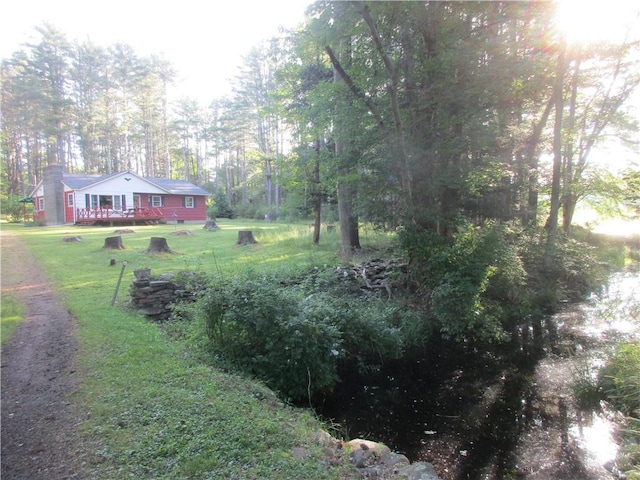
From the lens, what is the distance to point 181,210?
32.2 metres

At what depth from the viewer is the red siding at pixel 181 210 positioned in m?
31.2

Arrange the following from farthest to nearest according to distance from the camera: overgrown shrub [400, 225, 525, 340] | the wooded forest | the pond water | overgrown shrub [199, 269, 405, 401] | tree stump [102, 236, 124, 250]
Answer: tree stump [102, 236, 124, 250]
the wooded forest
overgrown shrub [400, 225, 525, 340]
overgrown shrub [199, 269, 405, 401]
the pond water

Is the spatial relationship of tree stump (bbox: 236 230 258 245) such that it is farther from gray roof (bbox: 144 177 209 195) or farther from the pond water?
gray roof (bbox: 144 177 209 195)

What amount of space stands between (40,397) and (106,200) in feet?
89.6

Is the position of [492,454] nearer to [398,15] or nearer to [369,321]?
[369,321]

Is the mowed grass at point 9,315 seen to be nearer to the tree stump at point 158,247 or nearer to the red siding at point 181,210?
the tree stump at point 158,247

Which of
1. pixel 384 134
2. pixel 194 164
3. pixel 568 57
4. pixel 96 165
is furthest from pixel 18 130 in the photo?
pixel 568 57

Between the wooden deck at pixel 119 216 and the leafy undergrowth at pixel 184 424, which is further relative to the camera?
the wooden deck at pixel 119 216

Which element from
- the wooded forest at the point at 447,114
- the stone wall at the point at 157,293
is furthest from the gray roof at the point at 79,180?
the stone wall at the point at 157,293

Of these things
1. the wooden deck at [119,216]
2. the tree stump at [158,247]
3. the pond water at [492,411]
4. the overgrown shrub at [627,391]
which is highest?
the wooden deck at [119,216]

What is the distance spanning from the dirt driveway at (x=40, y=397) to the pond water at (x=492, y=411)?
2807mm

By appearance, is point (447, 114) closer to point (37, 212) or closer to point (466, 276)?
point (466, 276)

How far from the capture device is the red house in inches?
1051

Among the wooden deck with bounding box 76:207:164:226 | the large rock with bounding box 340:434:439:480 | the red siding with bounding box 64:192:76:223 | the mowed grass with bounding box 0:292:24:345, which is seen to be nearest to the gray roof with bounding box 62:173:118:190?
the red siding with bounding box 64:192:76:223
